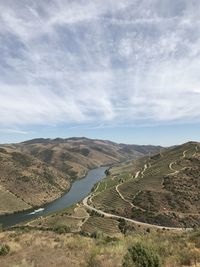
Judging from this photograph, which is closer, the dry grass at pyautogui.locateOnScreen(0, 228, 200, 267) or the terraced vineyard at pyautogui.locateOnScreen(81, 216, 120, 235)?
the dry grass at pyautogui.locateOnScreen(0, 228, 200, 267)

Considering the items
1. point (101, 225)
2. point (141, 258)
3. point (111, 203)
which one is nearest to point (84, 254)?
point (141, 258)

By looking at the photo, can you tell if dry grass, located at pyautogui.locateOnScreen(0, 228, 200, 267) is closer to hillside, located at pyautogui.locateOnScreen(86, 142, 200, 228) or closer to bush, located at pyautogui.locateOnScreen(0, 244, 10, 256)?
bush, located at pyautogui.locateOnScreen(0, 244, 10, 256)

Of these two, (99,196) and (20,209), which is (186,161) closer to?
(99,196)

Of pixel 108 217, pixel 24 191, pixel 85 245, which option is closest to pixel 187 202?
pixel 108 217

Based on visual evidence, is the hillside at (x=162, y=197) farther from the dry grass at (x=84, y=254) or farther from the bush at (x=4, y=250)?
the bush at (x=4, y=250)

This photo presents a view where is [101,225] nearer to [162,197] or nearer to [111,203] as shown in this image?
[111,203]

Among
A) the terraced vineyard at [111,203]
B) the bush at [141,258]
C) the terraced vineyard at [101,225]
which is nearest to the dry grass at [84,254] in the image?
the bush at [141,258]

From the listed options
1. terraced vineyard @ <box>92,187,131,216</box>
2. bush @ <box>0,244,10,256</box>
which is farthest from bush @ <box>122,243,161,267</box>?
terraced vineyard @ <box>92,187,131,216</box>
